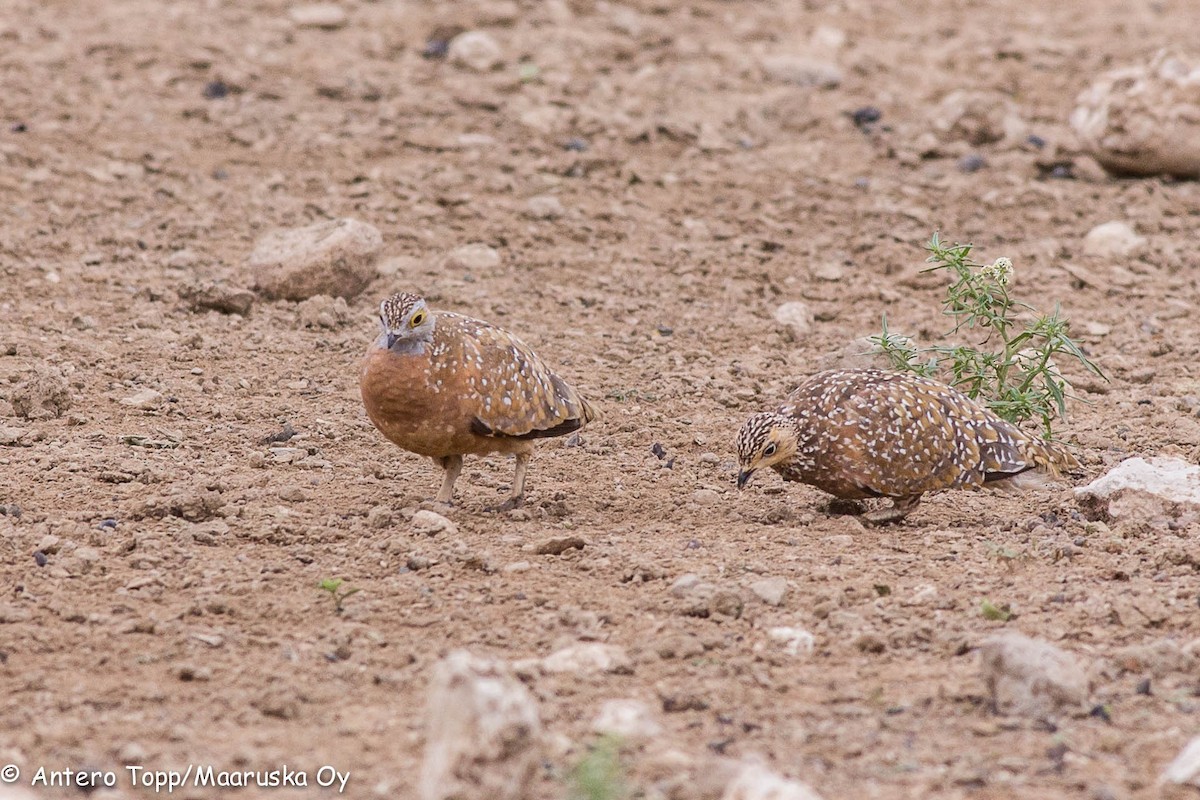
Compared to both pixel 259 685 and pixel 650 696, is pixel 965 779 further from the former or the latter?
pixel 259 685

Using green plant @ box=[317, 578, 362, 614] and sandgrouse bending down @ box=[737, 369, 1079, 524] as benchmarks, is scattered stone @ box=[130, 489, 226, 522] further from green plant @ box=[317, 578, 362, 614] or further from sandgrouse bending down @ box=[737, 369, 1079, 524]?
sandgrouse bending down @ box=[737, 369, 1079, 524]

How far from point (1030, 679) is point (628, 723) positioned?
1.26 metres

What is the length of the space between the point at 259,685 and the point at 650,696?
128 cm

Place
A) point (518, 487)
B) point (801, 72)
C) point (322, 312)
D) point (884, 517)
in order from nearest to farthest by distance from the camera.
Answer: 1. point (884, 517)
2. point (518, 487)
3. point (322, 312)
4. point (801, 72)

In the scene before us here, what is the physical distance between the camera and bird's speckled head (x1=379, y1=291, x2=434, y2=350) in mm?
6707

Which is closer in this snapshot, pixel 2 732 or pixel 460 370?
pixel 2 732

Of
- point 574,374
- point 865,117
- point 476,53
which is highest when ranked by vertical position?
point 476,53

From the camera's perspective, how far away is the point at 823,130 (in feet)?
41.7

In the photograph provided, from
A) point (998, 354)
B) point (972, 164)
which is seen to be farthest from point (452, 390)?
point (972, 164)

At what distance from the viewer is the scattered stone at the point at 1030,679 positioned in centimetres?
484

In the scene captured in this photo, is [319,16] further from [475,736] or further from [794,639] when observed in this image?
[475,736]

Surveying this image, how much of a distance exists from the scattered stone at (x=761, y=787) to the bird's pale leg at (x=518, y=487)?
3.24 m

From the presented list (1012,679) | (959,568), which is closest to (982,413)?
(959,568)

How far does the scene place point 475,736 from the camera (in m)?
3.83
